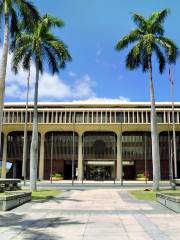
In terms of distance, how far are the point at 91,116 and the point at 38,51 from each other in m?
54.7

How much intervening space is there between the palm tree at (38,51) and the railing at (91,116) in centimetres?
5181

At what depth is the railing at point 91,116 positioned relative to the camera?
87.0m

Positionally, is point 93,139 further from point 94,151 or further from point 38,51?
point 38,51

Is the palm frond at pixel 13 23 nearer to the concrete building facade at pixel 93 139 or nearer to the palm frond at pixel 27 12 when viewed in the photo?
the palm frond at pixel 27 12

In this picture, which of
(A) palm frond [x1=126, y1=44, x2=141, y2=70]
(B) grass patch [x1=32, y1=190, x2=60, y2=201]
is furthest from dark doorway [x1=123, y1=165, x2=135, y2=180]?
(B) grass patch [x1=32, y1=190, x2=60, y2=201]

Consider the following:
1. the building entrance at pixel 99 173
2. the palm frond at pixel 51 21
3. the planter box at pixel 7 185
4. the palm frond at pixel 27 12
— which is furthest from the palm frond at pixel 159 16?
the building entrance at pixel 99 173

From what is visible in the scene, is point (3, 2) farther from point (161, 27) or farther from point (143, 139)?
point (143, 139)

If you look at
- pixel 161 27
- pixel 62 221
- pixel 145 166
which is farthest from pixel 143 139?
pixel 62 221

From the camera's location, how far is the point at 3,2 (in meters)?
25.6

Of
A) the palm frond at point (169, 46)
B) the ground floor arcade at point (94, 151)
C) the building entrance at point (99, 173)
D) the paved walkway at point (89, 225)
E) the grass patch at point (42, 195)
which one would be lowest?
the paved walkway at point (89, 225)

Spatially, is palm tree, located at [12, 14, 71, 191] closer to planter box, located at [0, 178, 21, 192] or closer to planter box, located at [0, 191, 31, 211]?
planter box, located at [0, 178, 21, 192]

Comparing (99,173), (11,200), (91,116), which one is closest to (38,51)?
(11,200)

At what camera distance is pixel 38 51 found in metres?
33.9

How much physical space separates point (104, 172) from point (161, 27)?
5788 cm
